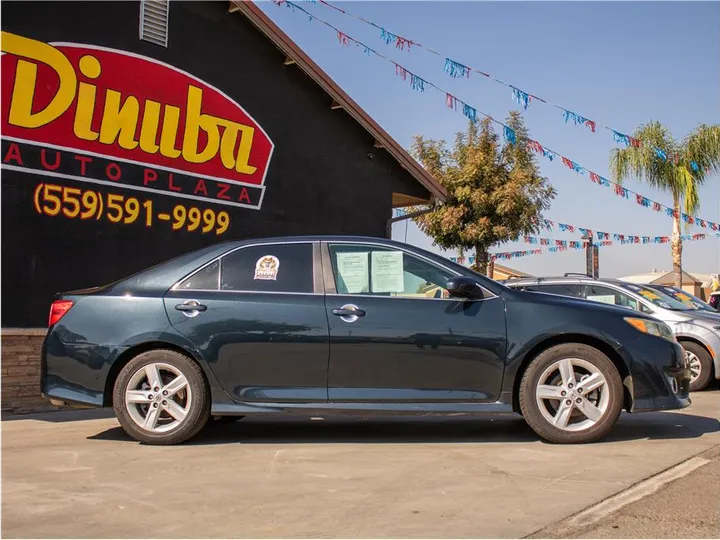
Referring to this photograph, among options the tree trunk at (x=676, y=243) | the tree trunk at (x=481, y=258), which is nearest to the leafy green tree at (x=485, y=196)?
the tree trunk at (x=481, y=258)

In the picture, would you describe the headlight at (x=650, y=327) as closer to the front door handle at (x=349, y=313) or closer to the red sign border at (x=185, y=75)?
the front door handle at (x=349, y=313)

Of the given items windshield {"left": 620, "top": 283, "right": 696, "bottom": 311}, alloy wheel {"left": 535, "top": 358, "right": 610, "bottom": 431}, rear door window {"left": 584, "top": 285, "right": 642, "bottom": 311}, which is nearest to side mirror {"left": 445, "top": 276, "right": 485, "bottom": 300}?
alloy wheel {"left": 535, "top": 358, "right": 610, "bottom": 431}

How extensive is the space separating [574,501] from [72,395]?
12.4 feet

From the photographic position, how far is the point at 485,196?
2027 cm

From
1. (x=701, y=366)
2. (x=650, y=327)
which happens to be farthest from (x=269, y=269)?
(x=701, y=366)

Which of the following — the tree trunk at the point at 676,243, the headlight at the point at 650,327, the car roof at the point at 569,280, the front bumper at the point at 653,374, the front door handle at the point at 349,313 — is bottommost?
the front bumper at the point at 653,374

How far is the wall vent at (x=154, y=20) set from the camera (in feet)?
31.8

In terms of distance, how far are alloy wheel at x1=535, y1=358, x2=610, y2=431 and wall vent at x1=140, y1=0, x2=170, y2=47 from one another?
6.72m

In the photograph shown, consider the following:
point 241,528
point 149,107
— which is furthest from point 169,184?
point 241,528

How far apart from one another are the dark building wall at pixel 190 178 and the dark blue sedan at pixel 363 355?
278 cm

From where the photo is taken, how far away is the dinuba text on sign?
8.36 metres

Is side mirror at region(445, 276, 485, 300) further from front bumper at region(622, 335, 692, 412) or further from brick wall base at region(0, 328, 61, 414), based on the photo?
brick wall base at region(0, 328, 61, 414)

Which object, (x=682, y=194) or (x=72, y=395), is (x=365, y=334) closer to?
(x=72, y=395)

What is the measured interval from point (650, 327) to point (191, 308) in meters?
3.54
